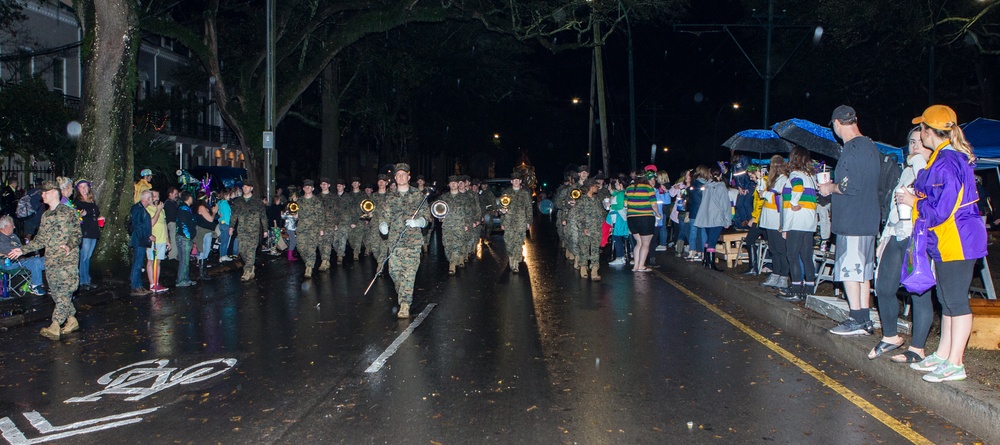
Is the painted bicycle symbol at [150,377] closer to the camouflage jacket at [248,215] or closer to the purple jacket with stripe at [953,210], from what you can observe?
the purple jacket with stripe at [953,210]

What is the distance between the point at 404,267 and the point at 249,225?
5.82 m

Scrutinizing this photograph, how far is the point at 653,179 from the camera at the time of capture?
17062 millimetres

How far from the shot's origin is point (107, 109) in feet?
48.4

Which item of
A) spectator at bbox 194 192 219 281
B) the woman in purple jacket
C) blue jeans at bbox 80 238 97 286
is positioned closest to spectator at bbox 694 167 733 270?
the woman in purple jacket

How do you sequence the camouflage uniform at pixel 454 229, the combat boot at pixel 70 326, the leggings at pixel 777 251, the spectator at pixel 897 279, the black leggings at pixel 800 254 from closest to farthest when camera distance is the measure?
1. the spectator at pixel 897 279
2. the combat boot at pixel 70 326
3. the black leggings at pixel 800 254
4. the leggings at pixel 777 251
5. the camouflage uniform at pixel 454 229

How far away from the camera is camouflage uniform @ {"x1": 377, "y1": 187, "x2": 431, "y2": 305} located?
10.4 m

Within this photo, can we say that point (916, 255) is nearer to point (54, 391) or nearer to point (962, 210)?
point (962, 210)

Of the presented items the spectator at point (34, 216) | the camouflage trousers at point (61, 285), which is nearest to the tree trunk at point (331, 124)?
the spectator at point (34, 216)

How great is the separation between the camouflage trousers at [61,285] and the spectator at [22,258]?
3.09 m

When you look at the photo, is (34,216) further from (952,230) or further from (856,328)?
(952,230)

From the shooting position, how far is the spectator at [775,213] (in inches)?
416

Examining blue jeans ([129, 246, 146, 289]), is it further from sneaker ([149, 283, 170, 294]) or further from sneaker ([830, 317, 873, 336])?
sneaker ([830, 317, 873, 336])

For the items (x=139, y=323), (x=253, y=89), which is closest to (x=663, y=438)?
(x=139, y=323)

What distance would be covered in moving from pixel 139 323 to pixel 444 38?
2700cm
